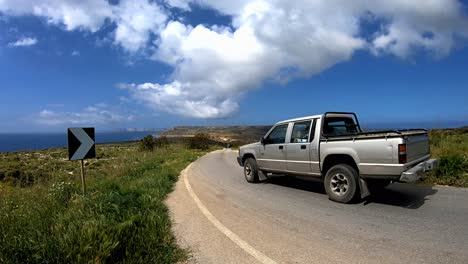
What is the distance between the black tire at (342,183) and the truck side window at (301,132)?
1266 millimetres

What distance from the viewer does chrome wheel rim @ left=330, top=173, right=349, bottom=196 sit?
23.9ft

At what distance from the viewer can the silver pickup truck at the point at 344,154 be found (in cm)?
645

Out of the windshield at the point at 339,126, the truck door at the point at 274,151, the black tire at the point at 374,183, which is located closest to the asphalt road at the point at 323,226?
the black tire at the point at 374,183

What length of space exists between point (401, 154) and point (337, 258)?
3260 mm

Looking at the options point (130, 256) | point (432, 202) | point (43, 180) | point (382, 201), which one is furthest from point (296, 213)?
point (43, 180)

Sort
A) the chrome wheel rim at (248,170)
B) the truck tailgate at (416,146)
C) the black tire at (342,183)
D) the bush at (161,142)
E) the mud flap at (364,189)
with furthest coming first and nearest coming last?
1. the bush at (161,142)
2. the chrome wheel rim at (248,170)
3. the black tire at (342,183)
4. the mud flap at (364,189)
5. the truck tailgate at (416,146)

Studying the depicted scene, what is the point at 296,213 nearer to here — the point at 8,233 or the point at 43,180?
the point at 8,233

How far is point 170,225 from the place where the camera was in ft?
19.3

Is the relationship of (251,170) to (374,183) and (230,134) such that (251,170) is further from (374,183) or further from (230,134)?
(230,134)

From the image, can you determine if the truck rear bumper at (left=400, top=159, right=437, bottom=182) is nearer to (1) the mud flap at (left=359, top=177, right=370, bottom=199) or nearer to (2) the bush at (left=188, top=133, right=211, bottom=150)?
(1) the mud flap at (left=359, top=177, right=370, bottom=199)

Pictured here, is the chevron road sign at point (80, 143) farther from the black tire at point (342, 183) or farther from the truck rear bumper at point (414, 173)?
the truck rear bumper at point (414, 173)

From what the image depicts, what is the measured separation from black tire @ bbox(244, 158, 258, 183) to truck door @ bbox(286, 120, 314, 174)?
1851 millimetres

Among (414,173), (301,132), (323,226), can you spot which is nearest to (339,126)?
(301,132)

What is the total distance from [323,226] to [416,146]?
3.21m
